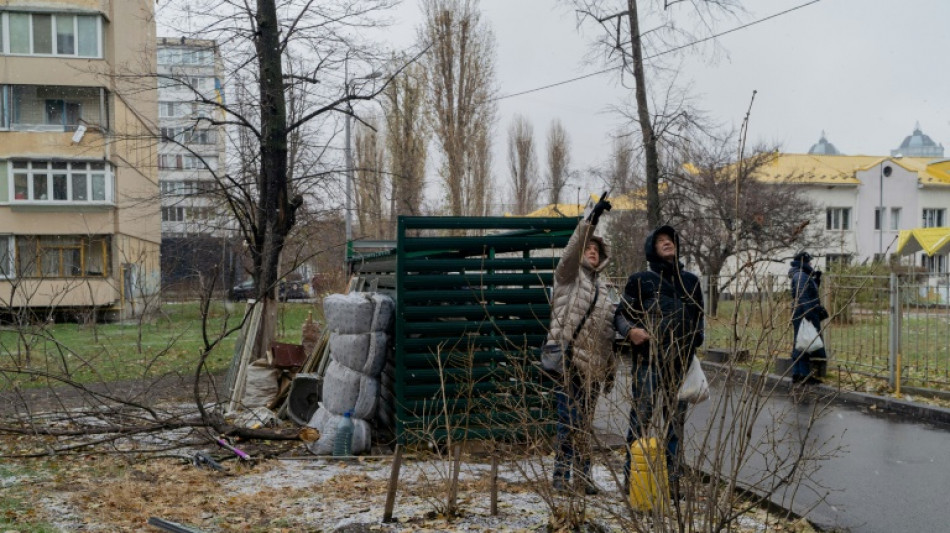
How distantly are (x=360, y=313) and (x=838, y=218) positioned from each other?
160ft

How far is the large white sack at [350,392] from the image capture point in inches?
288

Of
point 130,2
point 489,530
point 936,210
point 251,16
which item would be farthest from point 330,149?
point 936,210

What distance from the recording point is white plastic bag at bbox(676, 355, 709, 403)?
5224mm

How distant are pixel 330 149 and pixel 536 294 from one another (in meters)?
8.91

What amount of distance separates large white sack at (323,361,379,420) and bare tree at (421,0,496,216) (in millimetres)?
27770

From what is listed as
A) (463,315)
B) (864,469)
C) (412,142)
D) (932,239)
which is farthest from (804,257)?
(412,142)

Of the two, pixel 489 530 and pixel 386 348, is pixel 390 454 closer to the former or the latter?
pixel 386 348

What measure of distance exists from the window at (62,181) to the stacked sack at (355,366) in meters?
29.4

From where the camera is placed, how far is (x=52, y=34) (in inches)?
1310

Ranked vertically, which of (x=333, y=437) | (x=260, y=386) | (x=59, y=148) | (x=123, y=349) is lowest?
(x=123, y=349)

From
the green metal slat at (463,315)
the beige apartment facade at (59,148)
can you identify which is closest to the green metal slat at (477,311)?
the green metal slat at (463,315)

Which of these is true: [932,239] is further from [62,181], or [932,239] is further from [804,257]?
[62,181]

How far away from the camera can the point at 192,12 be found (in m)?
12.7

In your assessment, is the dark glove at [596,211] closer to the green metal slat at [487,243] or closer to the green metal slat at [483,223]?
the green metal slat at [483,223]
